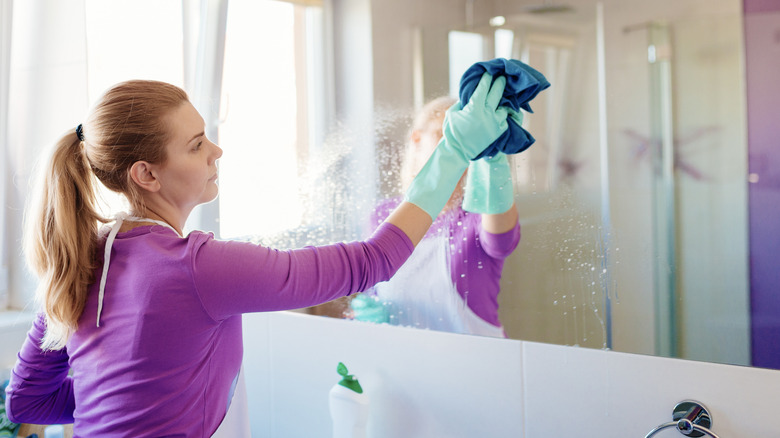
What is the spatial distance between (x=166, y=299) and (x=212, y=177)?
228 mm

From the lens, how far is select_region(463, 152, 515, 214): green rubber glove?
1.06 metres

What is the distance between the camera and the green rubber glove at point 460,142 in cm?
95

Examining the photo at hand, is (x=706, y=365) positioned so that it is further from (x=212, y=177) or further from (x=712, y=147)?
(x=212, y=177)

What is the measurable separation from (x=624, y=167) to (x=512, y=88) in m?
0.22

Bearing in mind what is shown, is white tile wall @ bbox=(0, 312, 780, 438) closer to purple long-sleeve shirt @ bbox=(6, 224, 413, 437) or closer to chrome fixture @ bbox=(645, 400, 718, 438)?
chrome fixture @ bbox=(645, 400, 718, 438)

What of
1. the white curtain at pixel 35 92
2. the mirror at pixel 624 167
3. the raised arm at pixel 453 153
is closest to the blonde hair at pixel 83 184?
the raised arm at pixel 453 153

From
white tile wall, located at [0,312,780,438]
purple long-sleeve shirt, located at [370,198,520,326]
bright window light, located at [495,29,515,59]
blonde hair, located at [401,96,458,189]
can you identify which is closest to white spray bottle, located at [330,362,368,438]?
white tile wall, located at [0,312,780,438]

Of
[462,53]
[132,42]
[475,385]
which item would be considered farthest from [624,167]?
[132,42]

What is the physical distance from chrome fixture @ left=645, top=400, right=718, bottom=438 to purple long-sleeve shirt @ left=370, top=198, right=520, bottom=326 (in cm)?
32

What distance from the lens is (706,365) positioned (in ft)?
3.01

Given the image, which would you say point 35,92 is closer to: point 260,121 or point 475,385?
point 260,121

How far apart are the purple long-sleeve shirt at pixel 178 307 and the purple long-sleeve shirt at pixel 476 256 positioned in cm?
23

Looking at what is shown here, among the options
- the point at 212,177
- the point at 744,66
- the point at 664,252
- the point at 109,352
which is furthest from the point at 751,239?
the point at 109,352

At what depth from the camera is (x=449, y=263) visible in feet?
3.79
